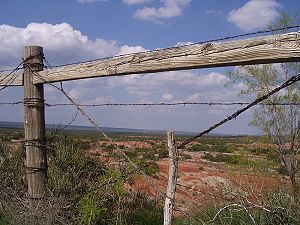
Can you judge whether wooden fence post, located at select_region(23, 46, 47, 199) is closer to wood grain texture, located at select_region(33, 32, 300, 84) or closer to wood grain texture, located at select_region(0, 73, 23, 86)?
wood grain texture, located at select_region(0, 73, 23, 86)

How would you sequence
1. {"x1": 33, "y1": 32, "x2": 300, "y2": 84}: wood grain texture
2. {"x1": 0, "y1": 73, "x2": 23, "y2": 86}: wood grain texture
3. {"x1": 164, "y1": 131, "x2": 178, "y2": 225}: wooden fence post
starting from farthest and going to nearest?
{"x1": 0, "y1": 73, "x2": 23, "y2": 86}: wood grain texture
{"x1": 164, "y1": 131, "x2": 178, "y2": 225}: wooden fence post
{"x1": 33, "y1": 32, "x2": 300, "y2": 84}: wood grain texture

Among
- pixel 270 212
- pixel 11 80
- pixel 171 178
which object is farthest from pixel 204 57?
pixel 11 80

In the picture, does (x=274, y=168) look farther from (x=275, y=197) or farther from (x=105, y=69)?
(x=105, y=69)

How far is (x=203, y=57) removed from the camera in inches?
143

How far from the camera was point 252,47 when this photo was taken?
3.25 meters

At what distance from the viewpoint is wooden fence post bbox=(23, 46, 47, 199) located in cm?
579

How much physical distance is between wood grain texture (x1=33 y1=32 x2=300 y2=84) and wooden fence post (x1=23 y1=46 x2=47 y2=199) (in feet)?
2.83

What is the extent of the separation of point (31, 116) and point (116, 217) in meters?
1.93

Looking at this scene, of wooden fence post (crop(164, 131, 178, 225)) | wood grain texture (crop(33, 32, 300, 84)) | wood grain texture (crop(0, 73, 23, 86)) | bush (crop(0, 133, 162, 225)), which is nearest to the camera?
wood grain texture (crop(33, 32, 300, 84))

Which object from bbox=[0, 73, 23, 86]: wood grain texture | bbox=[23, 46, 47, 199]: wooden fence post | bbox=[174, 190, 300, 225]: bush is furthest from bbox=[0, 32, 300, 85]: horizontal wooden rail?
bbox=[174, 190, 300, 225]: bush

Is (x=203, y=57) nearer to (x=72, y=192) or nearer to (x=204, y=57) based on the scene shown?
(x=204, y=57)

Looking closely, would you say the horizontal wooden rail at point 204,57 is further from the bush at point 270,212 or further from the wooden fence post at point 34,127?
the bush at point 270,212

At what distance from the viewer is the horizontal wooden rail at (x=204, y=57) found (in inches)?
119

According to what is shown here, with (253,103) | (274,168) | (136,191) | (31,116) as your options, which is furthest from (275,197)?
(274,168)
